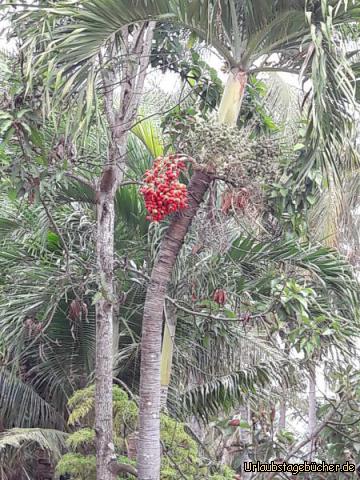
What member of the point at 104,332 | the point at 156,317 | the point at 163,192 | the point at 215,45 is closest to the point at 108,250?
the point at 104,332

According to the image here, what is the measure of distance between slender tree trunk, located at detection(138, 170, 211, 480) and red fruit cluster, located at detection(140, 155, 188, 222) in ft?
0.60

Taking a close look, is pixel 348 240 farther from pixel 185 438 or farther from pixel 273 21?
pixel 273 21

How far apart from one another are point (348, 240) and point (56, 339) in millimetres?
4359

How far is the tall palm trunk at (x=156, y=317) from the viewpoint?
307 centimetres

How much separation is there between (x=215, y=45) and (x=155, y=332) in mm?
1627

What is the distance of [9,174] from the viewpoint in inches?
128

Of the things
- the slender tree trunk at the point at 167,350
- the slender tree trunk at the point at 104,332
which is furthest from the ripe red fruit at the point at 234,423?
the slender tree trunk at the point at 104,332

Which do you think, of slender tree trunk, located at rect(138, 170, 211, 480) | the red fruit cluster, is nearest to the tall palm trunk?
slender tree trunk, located at rect(138, 170, 211, 480)

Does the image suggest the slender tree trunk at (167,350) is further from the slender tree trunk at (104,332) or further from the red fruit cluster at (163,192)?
the red fruit cluster at (163,192)

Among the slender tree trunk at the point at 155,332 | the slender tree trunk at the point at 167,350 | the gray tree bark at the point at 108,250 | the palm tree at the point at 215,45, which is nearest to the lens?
the palm tree at the point at 215,45

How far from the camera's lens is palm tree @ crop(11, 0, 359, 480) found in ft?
9.34

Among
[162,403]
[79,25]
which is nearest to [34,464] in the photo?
[162,403]

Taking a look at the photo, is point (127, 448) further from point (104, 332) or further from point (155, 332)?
point (155, 332)

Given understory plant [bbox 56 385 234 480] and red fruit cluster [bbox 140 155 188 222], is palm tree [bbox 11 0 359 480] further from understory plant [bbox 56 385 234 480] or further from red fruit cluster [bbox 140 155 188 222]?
understory plant [bbox 56 385 234 480]
